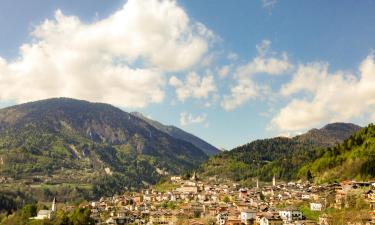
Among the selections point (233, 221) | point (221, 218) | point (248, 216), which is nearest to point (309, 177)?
point (248, 216)

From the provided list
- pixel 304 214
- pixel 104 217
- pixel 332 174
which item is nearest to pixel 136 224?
pixel 104 217

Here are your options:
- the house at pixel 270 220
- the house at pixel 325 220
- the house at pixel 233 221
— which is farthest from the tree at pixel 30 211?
the house at pixel 325 220

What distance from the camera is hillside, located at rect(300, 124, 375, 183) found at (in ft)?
479

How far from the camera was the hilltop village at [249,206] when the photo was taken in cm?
10562

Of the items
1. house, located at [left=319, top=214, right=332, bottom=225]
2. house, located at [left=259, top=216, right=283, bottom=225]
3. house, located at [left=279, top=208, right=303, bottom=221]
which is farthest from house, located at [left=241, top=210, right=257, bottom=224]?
house, located at [left=319, top=214, right=332, bottom=225]

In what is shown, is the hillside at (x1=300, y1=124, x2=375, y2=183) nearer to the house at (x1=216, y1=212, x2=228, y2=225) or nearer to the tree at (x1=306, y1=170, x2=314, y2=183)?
the tree at (x1=306, y1=170, x2=314, y2=183)

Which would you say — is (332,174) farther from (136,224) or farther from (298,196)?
(136,224)

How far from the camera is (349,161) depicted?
159625mm

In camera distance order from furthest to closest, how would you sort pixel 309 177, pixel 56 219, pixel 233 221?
pixel 309 177 → pixel 56 219 → pixel 233 221

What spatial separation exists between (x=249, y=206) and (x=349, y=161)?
160 feet

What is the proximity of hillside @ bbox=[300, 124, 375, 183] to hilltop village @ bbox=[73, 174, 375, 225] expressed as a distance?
11699 mm

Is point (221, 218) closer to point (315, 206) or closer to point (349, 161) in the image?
point (315, 206)

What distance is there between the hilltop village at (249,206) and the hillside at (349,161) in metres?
11.7

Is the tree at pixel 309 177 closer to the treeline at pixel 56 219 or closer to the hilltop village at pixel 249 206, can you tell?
the hilltop village at pixel 249 206
